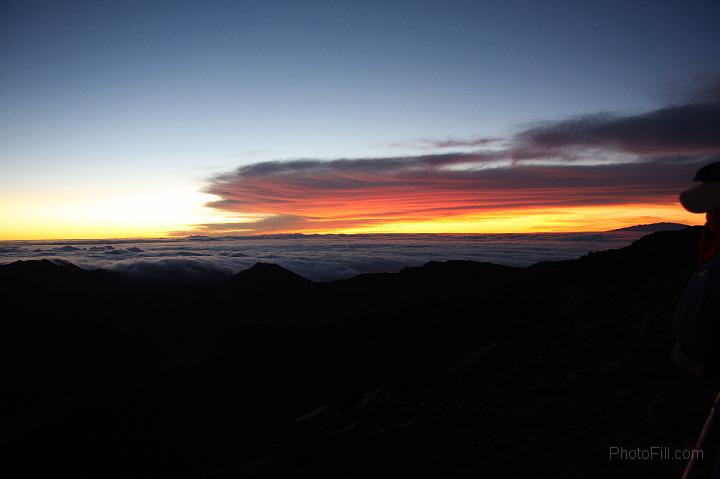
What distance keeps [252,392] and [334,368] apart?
4.10 m

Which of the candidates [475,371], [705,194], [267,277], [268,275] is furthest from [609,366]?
[268,275]

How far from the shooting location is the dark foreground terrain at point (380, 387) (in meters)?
4.79

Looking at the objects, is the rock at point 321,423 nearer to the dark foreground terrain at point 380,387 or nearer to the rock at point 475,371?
the dark foreground terrain at point 380,387

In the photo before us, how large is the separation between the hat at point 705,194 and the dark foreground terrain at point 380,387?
3.01 m

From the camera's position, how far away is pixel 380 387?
12711 mm

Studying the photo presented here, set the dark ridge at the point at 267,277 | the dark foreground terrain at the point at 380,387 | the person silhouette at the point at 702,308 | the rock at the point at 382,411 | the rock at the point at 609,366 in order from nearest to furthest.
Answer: the person silhouette at the point at 702,308
the dark foreground terrain at the point at 380,387
the rock at the point at 609,366
the rock at the point at 382,411
the dark ridge at the point at 267,277

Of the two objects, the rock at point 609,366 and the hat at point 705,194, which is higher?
the hat at point 705,194

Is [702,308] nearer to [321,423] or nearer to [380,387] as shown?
[321,423]

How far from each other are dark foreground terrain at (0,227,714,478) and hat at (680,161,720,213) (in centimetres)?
301

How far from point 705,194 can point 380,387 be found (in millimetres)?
12123

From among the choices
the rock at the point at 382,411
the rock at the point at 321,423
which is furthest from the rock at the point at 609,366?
the rock at the point at 321,423

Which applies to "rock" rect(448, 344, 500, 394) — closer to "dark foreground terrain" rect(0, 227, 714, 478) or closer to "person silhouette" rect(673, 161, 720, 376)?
"dark foreground terrain" rect(0, 227, 714, 478)

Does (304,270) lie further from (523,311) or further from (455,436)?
(455,436)

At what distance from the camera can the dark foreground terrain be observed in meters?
4.79
